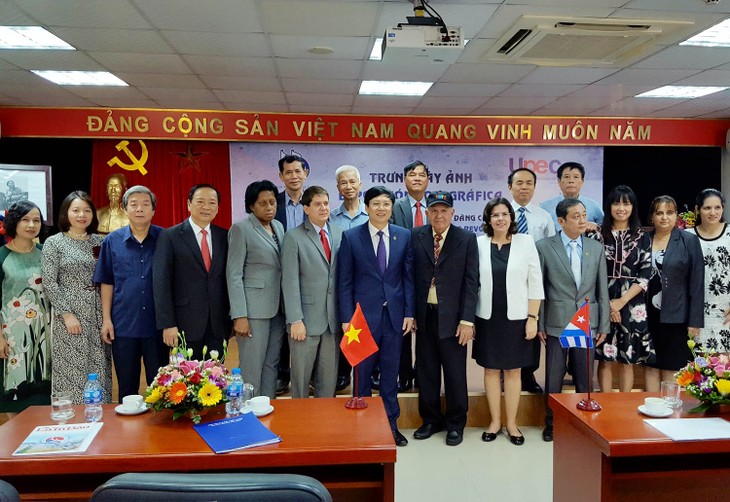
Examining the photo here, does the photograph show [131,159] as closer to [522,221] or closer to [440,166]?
[440,166]

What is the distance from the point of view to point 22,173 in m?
6.15

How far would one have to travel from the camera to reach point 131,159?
6.45 meters

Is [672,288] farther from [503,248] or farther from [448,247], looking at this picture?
[448,247]

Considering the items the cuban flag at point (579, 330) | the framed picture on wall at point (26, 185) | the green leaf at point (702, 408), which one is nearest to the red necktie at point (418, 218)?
the cuban flag at point (579, 330)

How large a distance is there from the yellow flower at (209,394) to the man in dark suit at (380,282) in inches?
46.2

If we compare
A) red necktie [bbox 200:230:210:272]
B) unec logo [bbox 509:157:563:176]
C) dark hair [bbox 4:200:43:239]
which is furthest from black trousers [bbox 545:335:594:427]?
unec logo [bbox 509:157:563:176]

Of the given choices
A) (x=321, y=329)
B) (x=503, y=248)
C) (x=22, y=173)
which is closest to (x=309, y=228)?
(x=321, y=329)

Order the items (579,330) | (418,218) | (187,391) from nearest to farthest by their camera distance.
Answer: (187,391)
(579,330)
(418,218)

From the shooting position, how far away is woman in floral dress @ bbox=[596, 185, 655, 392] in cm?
330

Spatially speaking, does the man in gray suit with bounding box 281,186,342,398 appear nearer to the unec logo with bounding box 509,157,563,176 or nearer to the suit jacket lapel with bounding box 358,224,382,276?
the suit jacket lapel with bounding box 358,224,382,276

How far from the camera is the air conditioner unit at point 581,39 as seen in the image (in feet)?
11.4

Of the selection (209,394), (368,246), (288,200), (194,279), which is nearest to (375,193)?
(368,246)

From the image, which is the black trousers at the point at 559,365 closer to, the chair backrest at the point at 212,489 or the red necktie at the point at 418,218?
the red necktie at the point at 418,218

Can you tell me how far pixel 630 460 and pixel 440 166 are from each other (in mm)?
5213
